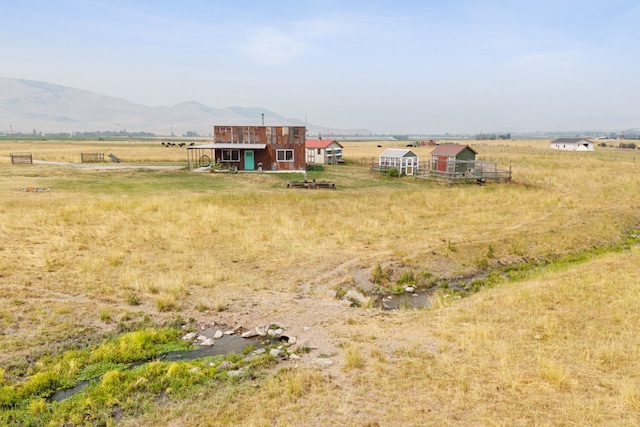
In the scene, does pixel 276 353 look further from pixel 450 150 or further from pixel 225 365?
pixel 450 150

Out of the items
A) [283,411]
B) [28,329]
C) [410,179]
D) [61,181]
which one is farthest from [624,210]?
[61,181]

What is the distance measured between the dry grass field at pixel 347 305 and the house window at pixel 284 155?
16.6m

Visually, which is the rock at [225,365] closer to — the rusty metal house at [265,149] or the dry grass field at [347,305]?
the dry grass field at [347,305]

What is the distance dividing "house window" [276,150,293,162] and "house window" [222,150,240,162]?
4.14 meters

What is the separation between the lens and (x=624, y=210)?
26.9 meters

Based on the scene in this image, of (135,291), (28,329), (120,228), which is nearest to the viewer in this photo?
(28,329)

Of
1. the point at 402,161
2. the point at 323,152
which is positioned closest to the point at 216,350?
the point at 402,161

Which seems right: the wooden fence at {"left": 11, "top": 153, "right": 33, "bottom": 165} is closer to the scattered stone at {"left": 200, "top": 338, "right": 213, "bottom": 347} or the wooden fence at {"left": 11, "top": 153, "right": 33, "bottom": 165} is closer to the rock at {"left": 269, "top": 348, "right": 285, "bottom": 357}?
the scattered stone at {"left": 200, "top": 338, "right": 213, "bottom": 347}

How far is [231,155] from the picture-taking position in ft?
146

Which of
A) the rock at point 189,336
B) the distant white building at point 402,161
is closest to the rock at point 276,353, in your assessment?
the rock at point 189,336

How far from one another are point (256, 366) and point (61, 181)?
3294 cm

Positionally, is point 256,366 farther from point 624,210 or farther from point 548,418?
point 624,210

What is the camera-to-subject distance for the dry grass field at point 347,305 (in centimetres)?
724

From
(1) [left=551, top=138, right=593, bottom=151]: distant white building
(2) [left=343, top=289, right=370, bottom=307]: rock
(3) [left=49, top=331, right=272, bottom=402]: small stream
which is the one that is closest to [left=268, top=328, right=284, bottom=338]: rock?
(3) [left=49, top=331, right=272, bottom=402]: small stream
